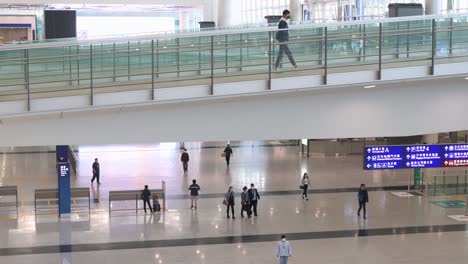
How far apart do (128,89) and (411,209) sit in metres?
13.2

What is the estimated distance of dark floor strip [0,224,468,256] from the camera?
18.5m

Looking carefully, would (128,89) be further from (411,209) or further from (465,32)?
(411,209)

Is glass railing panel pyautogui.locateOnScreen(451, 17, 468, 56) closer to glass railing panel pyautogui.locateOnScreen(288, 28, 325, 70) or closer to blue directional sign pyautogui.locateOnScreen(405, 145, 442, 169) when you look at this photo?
glass railing panel pyautogui.locateOnScreen(288, 28, 325, 70)

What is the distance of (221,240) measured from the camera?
1936 centimetres

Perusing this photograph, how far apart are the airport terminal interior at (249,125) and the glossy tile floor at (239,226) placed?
8cm

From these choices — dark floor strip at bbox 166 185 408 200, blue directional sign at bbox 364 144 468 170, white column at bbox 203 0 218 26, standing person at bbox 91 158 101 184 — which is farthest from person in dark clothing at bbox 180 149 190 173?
white column at bbox 203 0 218 26

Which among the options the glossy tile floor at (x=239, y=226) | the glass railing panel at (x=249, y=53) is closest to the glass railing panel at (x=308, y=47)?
the glass railing panel at (x=249, y=53)

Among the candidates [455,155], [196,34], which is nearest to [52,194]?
[196,34]

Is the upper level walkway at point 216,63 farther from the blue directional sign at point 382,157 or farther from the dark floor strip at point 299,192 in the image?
the dark floor strip at point 299,192

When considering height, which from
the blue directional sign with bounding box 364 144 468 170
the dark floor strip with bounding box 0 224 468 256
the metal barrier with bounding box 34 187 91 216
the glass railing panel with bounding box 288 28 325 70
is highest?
the glass railing panel with bounding box 288 28 325 70

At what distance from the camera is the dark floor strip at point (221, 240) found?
18.5 meters

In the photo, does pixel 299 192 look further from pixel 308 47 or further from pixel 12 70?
pixel 12 70

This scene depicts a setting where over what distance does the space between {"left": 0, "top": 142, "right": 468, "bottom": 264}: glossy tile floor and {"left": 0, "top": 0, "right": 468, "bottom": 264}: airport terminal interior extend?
76 mm

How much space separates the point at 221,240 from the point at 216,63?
699 cm
